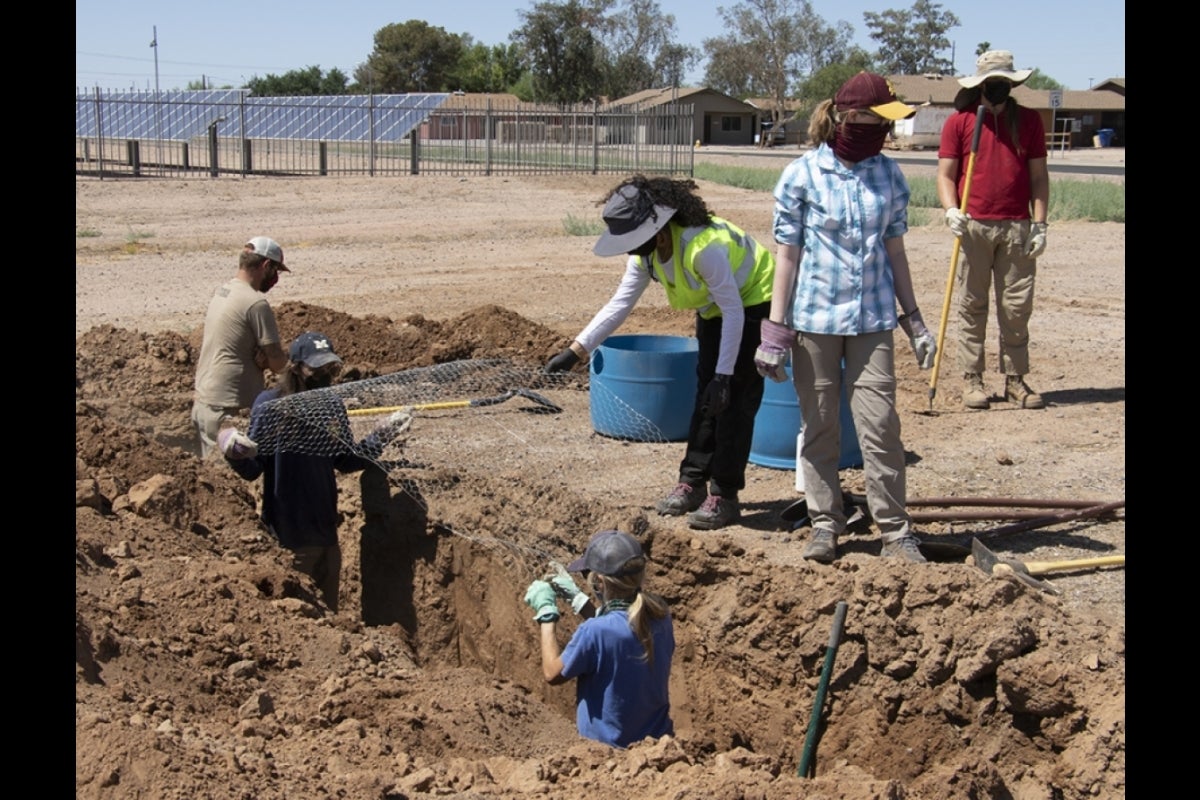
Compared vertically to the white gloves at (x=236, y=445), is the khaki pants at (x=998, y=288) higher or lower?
higher

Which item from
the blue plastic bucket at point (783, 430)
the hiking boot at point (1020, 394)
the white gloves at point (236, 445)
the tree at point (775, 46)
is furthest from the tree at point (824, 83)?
the white gloves at point (236, 445)

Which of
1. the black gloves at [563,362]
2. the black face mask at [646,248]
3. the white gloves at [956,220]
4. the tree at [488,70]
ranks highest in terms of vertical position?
the tree at [488,70]

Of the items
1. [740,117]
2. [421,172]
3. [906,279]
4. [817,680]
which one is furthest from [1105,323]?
[740,117]

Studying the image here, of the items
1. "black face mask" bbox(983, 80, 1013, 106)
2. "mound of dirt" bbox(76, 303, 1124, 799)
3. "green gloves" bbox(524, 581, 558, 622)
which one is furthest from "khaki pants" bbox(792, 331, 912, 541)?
"black face mask" bbox(983, 80, 1013, 106)

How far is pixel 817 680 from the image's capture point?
4.95 metres

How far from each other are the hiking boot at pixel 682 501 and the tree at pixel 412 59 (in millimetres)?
79700

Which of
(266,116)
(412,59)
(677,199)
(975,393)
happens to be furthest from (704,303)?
(412,59)

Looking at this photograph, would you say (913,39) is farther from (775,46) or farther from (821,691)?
(821,691)

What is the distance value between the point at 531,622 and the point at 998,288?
407cm

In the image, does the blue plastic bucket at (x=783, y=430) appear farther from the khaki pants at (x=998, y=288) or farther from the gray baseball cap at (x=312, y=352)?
the gray baseball cap at (x=312, y=352)

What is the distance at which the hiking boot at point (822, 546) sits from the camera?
17.9ft

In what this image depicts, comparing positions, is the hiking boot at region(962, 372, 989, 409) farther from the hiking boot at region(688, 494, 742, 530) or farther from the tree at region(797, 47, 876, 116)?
the tree at region(797, 47, 876, 116)

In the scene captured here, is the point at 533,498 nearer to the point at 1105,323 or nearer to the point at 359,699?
the point at 359,699
